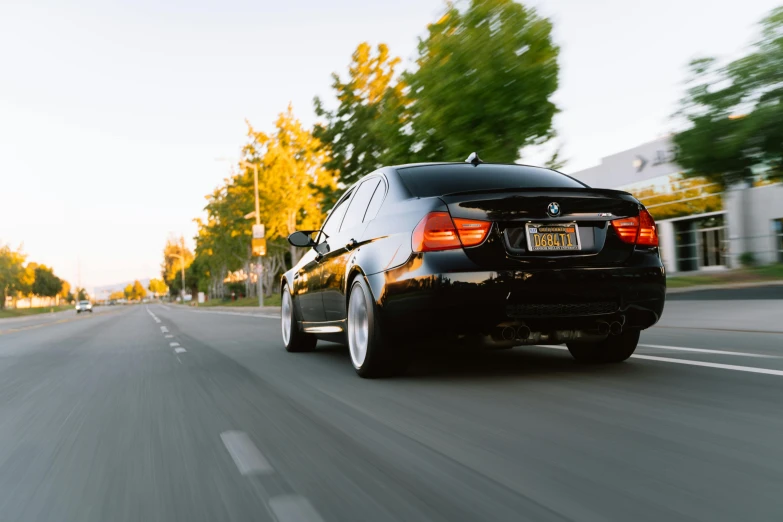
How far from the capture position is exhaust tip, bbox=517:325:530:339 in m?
5.25

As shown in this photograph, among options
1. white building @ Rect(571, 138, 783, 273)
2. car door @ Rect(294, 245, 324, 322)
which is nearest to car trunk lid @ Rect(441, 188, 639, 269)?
car door @ Rect(294, 245, 324, 322)

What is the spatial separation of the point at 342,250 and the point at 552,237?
2.25 metres

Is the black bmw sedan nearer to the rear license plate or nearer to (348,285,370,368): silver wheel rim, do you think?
the rear license plate

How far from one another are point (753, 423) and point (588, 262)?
1.64 meters

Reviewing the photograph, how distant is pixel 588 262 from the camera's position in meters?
5.34

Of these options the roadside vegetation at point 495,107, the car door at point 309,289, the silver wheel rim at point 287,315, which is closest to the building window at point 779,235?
the roadside vegetation at point 495,107

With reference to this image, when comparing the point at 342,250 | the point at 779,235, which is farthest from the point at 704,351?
the point at 779,235

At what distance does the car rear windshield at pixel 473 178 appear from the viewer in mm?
6059

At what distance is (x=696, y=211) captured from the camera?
40.8 meters

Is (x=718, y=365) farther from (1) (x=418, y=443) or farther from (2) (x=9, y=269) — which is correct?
(2) (x=9, y=269)

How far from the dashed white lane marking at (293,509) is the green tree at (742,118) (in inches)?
894

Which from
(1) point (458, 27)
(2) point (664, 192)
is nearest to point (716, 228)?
(2) point (664, 192)

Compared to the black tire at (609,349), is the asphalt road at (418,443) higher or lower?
lower

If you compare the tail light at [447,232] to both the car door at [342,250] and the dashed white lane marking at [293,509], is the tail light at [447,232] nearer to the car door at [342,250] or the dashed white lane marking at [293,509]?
the car door at [342,250]
